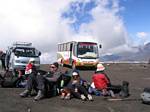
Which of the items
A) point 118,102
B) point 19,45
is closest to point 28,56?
point 19,45

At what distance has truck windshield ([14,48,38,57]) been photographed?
31906 millimetres

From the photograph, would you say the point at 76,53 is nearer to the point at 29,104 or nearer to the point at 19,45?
the point at 19,45

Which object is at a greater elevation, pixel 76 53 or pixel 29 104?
pixel 76 53

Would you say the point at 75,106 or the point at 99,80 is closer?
the point at 75,106

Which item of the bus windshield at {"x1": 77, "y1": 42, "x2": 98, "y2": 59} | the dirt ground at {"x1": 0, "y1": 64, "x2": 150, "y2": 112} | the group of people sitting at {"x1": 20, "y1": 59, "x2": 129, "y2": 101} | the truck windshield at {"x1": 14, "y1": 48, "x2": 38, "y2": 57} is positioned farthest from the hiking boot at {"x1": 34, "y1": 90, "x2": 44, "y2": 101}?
the bus windshield at {"x1": 77, "y1": 42, "x2": 98, "y2": 59}

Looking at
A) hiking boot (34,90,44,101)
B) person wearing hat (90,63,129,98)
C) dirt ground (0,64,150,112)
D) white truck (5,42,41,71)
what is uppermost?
white truck (5,42,41,71)

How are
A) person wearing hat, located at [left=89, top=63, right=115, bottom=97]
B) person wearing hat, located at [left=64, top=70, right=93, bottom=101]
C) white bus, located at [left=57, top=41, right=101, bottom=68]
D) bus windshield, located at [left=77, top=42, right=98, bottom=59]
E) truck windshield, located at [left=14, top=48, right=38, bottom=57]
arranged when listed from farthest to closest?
1. bus windshield, located at [left=77, top=42, right=98, bottom=59]
2. white bus, located at [left=57, top=41, right=101, bottom=68]
3. truck windshield, located at [left=14, top=48, right=38, bottom=57]
4. person wearing hat, located at [left=89, top=63, right=115, bottom=97]
5. person wearing hat, located at [left=64, top=70, right=93, bottom=101]

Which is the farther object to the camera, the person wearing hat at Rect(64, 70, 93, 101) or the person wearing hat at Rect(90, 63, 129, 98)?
the person wearing hat at Rect(90, 63, 129, 98)

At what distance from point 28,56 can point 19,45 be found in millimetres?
1845

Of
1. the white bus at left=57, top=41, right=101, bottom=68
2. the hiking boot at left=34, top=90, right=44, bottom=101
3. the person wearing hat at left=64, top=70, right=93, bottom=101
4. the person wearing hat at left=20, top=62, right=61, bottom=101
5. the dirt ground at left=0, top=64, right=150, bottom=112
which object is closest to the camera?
the dirt ground at left=0, top=64, right=150, bottom=112

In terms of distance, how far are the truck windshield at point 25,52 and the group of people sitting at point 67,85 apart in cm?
1490

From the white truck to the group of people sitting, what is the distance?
14237 mm

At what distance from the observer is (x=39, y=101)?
1536cm

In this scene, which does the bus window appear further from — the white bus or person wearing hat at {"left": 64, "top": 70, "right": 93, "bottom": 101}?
person wearing hat at {"left": 64, "top": 70, "right": 93, "bottom": 101}
